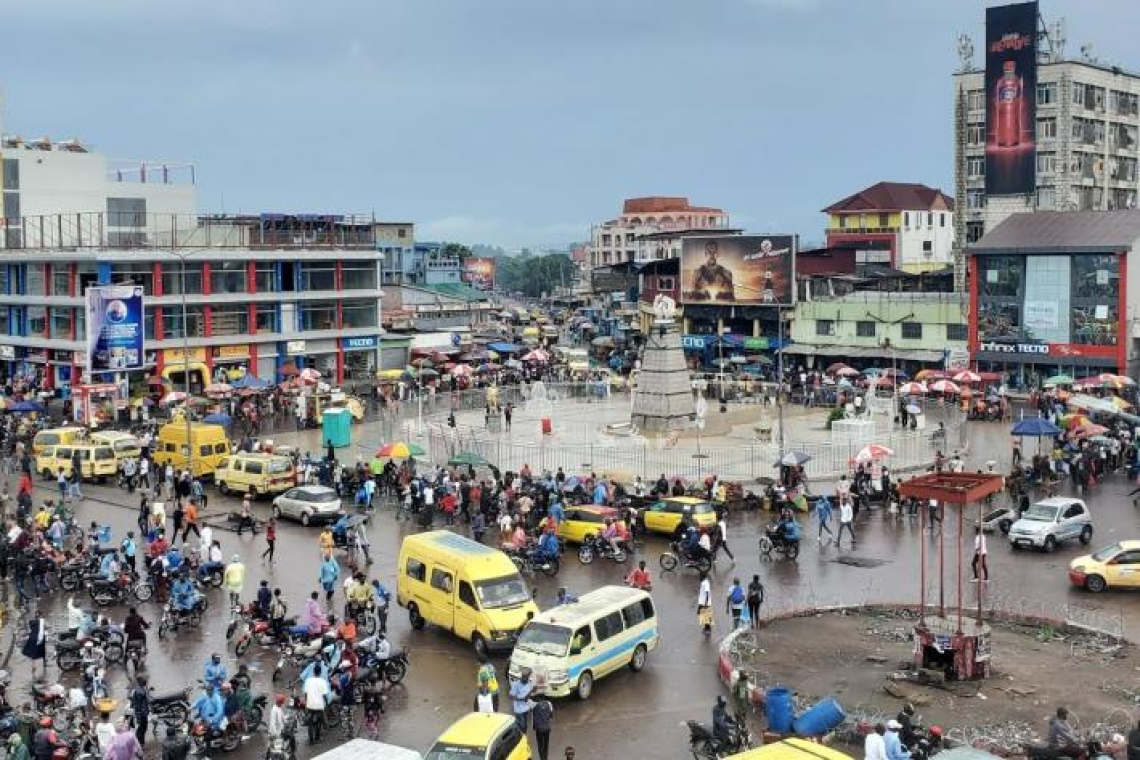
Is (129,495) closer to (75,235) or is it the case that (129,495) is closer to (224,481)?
(224,481)

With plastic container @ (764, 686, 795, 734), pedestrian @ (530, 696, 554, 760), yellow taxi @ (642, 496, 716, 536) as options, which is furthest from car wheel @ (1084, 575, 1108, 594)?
pedestrian @ (530, 696, 554, 760)

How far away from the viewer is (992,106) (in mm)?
75625

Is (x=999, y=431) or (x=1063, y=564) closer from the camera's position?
(x=1063, y=564)

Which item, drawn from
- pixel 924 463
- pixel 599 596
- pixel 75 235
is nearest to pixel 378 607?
pixel 599 596

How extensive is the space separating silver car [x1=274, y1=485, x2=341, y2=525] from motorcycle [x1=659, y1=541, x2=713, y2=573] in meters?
10.4

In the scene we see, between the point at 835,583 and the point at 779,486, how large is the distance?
362 inches

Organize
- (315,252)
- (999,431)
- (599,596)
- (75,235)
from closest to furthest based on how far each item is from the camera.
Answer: (599,596) < (999,431) < (315,252) < (75,235)

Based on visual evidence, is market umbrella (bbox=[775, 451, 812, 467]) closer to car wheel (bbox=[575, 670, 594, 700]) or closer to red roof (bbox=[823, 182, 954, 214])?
car wheel (bbox=[575, 670, 594, 700])

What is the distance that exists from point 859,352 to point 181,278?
37810 mm

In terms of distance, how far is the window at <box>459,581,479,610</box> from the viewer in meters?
23.9

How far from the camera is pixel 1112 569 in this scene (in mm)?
27609

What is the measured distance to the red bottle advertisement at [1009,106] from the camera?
2936 inches

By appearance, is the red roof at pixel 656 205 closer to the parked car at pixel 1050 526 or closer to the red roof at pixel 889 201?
the red roof at pixel 889 201

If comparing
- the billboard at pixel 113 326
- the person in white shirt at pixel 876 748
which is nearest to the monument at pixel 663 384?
the billboard at pixel 113 326
